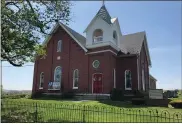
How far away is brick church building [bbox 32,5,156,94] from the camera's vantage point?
78.7ft

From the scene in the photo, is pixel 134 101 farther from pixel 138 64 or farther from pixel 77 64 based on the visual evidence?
pixel 77 64

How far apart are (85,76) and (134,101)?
794 cm

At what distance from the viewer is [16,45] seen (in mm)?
13758

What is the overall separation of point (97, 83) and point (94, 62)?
2518 millimetres

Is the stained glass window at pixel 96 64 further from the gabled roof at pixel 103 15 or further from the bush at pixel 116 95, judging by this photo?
the gabled roof at pixel 103 15

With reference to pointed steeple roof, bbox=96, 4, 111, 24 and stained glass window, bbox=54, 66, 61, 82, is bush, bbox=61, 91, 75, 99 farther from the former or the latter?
pointed steeple roof, bbox=96, 4, 111, 24

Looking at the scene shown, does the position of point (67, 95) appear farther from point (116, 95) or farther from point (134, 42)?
point (134, 42)

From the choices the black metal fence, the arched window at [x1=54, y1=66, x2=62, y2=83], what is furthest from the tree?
the arched window at [x1=54, y1=66, x2=62, y2=83]

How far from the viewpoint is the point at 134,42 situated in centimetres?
2827

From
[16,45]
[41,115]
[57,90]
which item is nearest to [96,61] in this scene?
[57,90]

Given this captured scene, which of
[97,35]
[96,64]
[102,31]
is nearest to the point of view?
[96,64]

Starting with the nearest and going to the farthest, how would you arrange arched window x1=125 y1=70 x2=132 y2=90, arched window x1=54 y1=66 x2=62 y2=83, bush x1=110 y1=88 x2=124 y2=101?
1. bush x1=110 y1=88 x2=124 y2=101
2. arched window x1=125 y1=70 x2=132 y2=90
3. arched window x1=54 y1=66 x2=62 y2=83

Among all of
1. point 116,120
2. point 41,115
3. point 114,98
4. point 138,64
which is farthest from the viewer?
point 138,64

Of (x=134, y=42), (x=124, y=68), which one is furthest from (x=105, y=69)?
(x=134, y=42)
